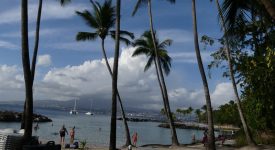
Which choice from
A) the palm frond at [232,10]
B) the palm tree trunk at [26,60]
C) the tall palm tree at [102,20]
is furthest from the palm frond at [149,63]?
the palm frond at [232,10]

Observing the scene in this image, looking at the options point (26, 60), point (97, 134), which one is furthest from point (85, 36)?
point (97, 134)

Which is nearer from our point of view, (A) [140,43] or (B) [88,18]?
(B) [88,18]

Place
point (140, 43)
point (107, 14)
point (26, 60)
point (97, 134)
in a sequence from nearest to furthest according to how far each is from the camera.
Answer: point (26, 60), point (107, 14), point (140, 43), point (97, 134)

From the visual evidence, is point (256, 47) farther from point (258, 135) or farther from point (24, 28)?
point (24, 28)

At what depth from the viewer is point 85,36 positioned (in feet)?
107

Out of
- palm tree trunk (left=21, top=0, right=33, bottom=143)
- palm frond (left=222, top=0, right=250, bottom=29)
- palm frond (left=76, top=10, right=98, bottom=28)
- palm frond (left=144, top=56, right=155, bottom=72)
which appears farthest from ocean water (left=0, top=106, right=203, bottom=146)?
palm frond (left=222, top=0, right=250, bottom=29)

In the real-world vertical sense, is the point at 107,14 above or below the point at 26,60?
above

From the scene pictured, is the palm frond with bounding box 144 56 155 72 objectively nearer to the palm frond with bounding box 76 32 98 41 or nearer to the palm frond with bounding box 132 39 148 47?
the palm frond with bounding box 132 39 148 47

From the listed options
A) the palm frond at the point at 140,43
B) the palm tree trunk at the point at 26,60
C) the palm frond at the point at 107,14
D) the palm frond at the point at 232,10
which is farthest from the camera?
the palm frond at the point at 140,43

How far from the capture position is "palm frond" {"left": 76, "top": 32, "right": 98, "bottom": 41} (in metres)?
32.3

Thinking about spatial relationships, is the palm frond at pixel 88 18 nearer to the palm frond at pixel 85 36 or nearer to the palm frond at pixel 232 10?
the palm frond at pixel 85 36

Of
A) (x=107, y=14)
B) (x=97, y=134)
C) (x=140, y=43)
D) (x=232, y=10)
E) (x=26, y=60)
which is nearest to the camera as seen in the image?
(x=232, y=10)

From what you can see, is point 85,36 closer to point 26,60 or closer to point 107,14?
point 107,14

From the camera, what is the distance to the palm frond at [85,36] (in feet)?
106
